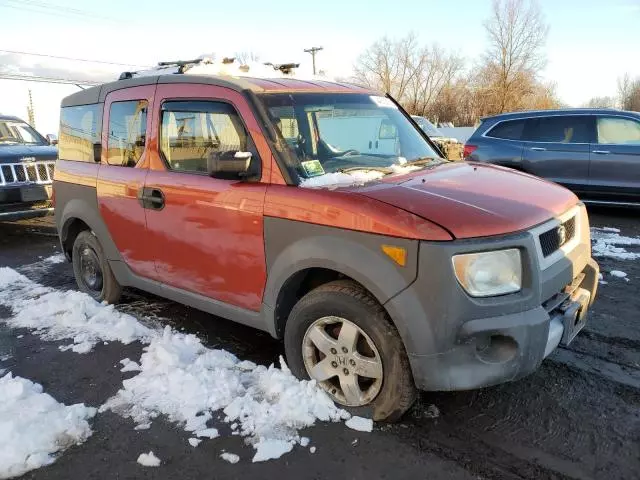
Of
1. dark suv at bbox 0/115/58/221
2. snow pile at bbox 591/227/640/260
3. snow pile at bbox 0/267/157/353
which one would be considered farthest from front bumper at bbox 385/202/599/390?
dark suv at bbox 0/115/58/221

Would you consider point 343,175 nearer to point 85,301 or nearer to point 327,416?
point 327,416

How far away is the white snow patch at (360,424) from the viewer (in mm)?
2871

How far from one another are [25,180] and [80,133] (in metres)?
3.81

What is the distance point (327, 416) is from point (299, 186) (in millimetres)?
1305

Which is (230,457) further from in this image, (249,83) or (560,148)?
(560,148)

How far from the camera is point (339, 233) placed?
280 cm

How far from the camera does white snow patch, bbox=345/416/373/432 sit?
9.42 ft

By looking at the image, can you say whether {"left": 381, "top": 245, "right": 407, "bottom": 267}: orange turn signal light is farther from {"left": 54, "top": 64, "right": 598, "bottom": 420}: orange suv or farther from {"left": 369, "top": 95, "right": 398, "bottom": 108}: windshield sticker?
{"left": 369, "top": 95, "right": 398, "bottom": 108}: windshield sticker

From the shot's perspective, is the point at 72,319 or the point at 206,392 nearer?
the point at 206,392

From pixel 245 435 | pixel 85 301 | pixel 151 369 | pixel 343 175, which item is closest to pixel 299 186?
pixel 343 175

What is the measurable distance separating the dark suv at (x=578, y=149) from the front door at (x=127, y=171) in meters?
6.56

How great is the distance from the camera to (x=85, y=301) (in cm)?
489

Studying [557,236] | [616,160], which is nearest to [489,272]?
[557,236]

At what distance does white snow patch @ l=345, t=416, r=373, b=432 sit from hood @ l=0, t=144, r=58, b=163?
7156 mm
